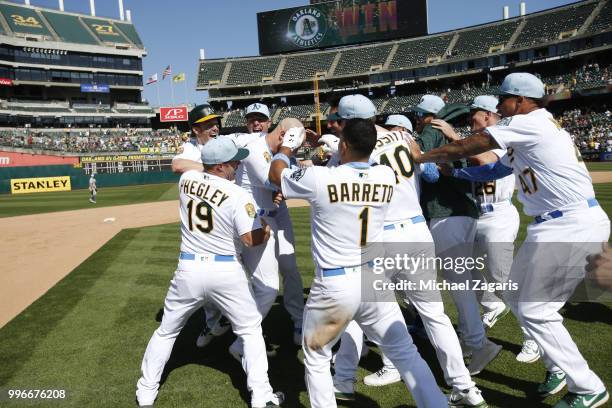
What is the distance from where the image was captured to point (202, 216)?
4.02 metres

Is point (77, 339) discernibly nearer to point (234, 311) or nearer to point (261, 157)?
point (234, 311)

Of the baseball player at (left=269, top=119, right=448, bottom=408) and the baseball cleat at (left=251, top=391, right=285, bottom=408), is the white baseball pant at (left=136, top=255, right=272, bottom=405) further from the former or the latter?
the baseball player at (left=269, top=119, right=448, bottom=408)

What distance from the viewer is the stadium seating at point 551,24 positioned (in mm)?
45688

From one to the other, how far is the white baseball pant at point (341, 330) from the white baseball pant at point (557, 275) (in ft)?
3.32

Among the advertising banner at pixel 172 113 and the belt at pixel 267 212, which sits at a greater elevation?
the advertising banner at pixel 172 113

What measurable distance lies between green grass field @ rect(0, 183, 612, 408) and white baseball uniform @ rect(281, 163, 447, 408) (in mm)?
953

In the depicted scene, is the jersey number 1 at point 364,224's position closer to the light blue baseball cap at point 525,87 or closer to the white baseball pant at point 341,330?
the white baseball pant at point 341,330

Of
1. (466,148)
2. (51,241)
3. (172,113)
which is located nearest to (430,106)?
(466,148)

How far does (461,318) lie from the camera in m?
4.35

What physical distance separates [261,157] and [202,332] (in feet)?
7.82

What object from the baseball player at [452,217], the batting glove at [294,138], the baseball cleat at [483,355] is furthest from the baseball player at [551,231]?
the batting glove at [294,138]

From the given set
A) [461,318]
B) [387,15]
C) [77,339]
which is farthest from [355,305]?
[387,15]

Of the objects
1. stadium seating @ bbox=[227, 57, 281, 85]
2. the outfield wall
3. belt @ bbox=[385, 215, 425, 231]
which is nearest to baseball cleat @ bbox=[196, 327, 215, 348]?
belt @ bbox=[385, 215, 425, 231]

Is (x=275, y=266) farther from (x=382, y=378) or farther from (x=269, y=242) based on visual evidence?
(x=382, y=378)
